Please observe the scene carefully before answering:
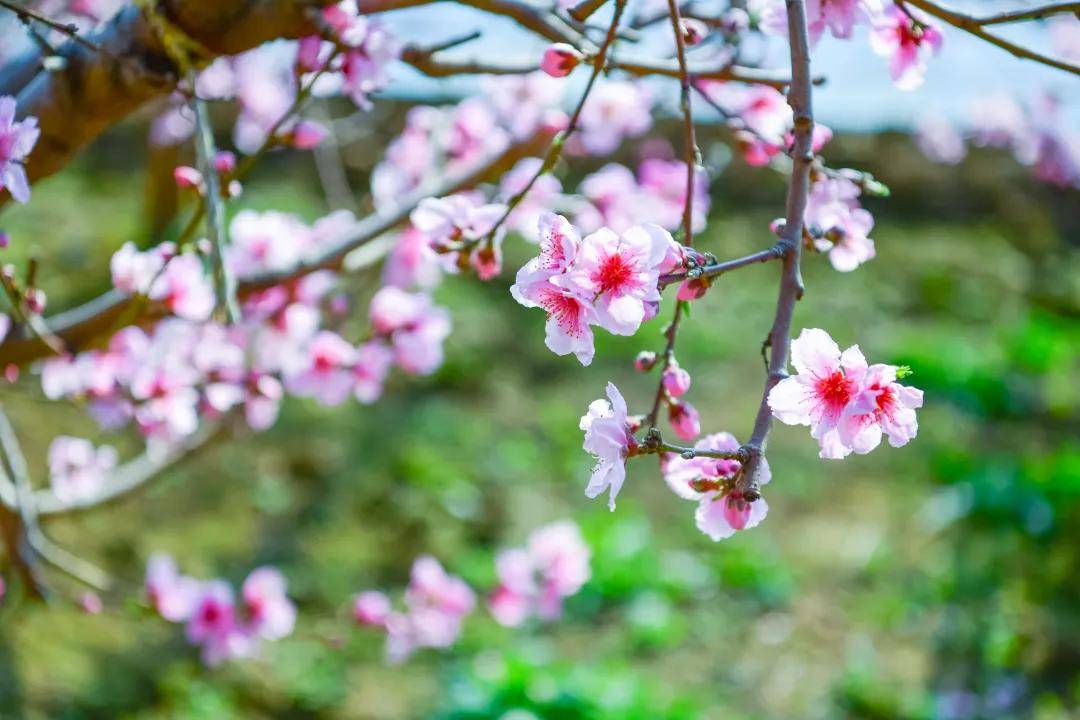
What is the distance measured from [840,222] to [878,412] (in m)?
0.36

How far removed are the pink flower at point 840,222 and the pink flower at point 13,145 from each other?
78 cm

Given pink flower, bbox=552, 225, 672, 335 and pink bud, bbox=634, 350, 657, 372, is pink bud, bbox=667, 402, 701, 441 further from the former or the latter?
pink flower, bbox=552, 225, 672, 335

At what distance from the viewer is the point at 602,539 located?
3518 millimetres

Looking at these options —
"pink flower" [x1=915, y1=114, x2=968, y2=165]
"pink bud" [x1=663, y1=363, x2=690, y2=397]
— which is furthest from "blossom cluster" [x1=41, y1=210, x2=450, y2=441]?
"pink flower" [x1=915, y1=114, x2=968, y2=165]

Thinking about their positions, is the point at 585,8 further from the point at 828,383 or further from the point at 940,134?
the point at 940,134

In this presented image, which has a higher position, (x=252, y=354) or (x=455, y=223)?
(x=455, y=223)

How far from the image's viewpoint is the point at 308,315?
1.85m

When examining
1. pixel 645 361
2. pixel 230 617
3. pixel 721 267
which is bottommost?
pixel 230 617

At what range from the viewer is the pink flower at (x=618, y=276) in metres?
0.79

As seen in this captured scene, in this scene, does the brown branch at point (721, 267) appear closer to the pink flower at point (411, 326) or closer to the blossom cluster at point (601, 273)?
the blossom cluster at point (601, 273)

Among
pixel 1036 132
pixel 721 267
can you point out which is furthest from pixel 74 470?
pixel 1036 132

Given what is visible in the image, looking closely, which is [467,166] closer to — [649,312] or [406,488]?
[649,312]

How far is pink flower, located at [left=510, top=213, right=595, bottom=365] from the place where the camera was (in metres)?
0.81

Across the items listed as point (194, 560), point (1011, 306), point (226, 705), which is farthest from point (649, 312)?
point (1011, 306)
